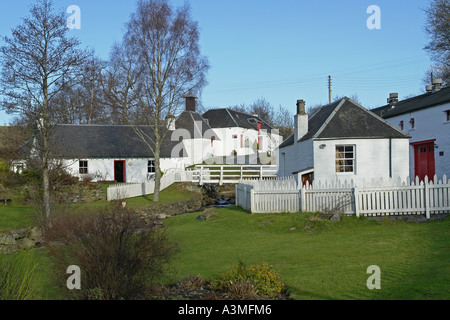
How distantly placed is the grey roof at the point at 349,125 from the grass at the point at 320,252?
23.0 feet

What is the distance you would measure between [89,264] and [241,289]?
2701 mm

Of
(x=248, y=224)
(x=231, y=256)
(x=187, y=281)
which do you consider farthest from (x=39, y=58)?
(x=187, y=281)

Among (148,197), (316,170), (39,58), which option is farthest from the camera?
(148,197)

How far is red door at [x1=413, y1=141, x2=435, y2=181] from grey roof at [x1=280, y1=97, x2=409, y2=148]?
6.87 metres

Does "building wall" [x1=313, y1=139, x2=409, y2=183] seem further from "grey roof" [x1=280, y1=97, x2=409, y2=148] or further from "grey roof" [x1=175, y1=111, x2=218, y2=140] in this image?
"grey roof" [x1=175, y1=111, x2=218, y2=140]

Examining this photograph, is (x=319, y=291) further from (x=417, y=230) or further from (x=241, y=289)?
(x=417, y=230)

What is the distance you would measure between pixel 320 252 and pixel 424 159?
65.6 feet

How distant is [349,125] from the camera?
21.7 m

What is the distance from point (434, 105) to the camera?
25938 mm

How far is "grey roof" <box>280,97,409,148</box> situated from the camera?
69.0 feet

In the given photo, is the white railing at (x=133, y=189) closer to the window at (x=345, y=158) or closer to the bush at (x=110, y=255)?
the window at (x=345, y=158)

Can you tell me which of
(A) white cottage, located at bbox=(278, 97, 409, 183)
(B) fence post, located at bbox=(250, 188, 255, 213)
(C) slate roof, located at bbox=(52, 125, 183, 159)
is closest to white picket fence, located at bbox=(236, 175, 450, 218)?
(B) fence post, located at bbox=(250, 188, 255, 213)

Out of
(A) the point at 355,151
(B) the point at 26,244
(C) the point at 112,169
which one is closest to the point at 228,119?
(C) the point at 112,169

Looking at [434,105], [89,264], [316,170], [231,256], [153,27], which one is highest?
[153,27]
